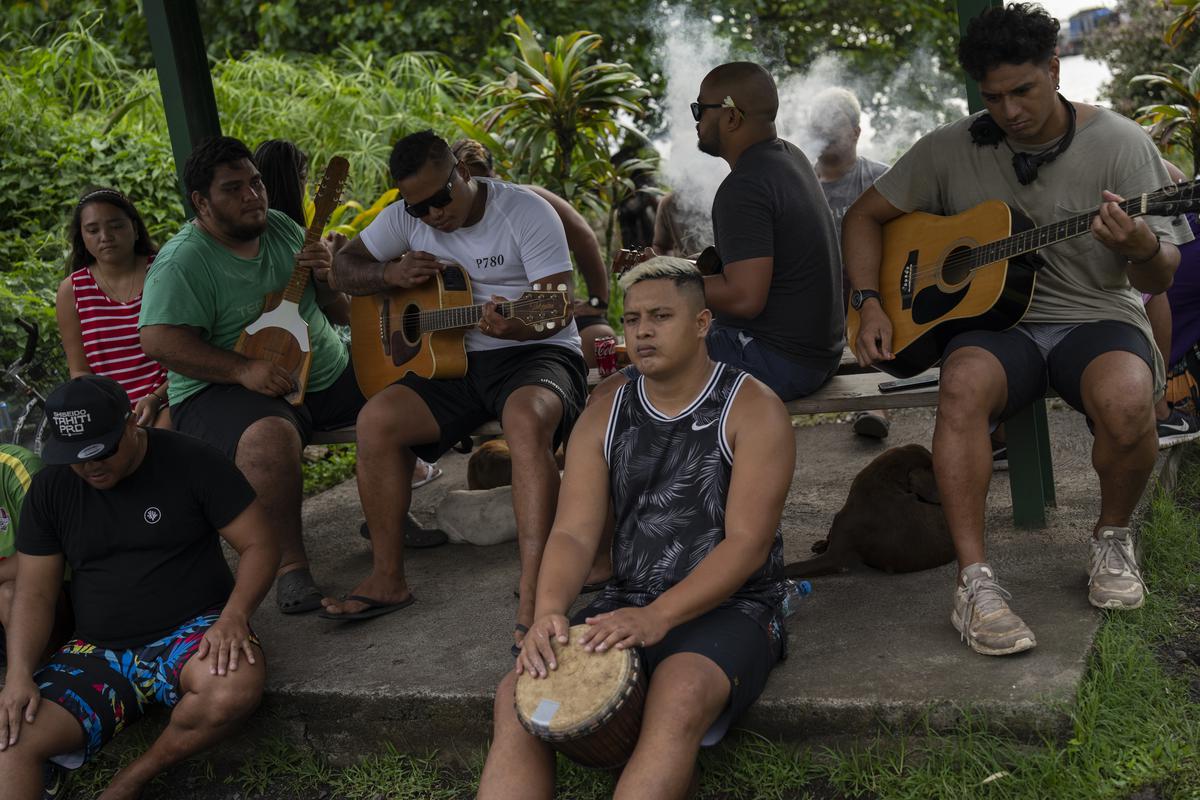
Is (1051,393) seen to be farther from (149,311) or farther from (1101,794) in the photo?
(149,311)

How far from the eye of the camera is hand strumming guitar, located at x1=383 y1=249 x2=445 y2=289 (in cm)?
446

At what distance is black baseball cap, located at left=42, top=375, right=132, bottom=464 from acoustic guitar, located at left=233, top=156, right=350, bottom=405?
1.20 metres

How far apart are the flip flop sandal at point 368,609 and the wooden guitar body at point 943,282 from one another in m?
1.84

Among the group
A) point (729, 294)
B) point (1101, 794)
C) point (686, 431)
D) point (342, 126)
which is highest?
point (342, 126)

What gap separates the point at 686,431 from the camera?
3.20 meters

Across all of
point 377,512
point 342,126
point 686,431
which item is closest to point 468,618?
point 377,512

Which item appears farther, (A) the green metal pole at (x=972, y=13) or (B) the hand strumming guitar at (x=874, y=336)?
(A) the green metal pole at (x=972, y=13)

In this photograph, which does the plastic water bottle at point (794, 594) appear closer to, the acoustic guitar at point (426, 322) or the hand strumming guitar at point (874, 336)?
the hand strumming guitar at point (874, 336)

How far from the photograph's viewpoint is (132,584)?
359 centimetres

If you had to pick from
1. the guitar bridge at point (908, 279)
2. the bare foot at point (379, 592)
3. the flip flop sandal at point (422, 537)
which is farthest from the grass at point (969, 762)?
the flip flop sandal at point (422, 537)

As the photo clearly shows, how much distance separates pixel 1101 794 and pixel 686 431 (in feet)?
4.35

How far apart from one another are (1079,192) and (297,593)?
300cm

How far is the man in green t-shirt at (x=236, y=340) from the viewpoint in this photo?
4.40 metres

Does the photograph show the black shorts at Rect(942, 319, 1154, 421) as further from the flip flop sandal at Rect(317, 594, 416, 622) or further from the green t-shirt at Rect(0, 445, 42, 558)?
the green t-shirt at Rect(0, 445, 42, 558)
